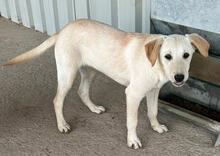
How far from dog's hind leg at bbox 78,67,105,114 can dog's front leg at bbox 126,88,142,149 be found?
1.99ft

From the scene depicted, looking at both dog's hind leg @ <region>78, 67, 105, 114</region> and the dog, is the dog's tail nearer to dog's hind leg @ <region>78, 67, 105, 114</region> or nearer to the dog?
the dog

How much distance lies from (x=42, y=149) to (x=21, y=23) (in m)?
3.33

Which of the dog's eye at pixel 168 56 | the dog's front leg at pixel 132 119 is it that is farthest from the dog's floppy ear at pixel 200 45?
the dog's front leg at pixel 132 119

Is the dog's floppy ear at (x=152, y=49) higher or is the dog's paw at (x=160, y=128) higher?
the dog's floppy ear at (x=152, y=49)

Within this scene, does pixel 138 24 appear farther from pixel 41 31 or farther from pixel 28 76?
pixel 41 31

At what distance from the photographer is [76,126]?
10.9ft

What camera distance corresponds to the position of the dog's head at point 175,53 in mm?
2443

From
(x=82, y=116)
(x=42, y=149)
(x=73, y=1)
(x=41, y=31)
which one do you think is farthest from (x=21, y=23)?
(x=42, y=149)

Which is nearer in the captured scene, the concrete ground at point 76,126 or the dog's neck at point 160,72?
the dog's neck at point 160,72

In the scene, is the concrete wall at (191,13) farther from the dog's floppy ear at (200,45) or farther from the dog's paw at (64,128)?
the dog's paw at (64,128)

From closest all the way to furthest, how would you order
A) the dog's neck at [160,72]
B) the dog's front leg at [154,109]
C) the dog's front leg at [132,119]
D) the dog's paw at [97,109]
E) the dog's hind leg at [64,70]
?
the dog's neck at [160,72], the dog's front leg at [132,119], the dog's hind leg at [64,70], the dog's front leg at [154,109], the dog's paw at [97,109]

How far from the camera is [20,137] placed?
10.4 feet

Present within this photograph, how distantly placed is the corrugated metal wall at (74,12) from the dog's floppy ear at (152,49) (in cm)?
142

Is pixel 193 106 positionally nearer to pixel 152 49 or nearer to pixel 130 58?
pixel 130 58
